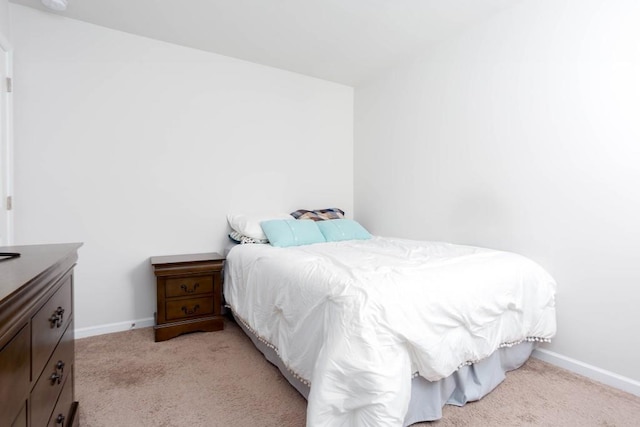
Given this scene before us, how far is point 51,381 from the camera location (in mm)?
1067

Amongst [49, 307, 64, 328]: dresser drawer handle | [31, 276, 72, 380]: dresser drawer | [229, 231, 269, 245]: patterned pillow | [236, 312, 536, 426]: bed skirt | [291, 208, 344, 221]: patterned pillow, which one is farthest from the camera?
[291, 208, 344, 221]: patterned pillow

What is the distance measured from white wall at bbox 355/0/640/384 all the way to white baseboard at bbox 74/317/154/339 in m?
2.65

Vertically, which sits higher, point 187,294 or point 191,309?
point 187,294

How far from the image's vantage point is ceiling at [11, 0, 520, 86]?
2.40 metres

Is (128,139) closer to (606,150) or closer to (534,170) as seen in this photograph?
(534,170)

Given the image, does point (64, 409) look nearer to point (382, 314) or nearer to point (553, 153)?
point (382, 314)

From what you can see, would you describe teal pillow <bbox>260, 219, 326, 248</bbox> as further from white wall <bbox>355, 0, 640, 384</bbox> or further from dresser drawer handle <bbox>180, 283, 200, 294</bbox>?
white wall <bbox>355, 0, 640, 384</bbox>

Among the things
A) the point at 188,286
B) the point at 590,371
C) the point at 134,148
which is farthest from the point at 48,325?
the point at 590,371

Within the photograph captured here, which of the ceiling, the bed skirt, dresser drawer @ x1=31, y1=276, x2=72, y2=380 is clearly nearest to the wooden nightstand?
the bed skirt

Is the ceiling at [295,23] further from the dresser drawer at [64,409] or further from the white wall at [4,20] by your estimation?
the dresser drawer at [64,409]

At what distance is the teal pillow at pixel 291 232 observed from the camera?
9.29 feet

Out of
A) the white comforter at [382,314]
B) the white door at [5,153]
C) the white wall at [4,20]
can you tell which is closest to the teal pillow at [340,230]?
the white comforter at [382,314]

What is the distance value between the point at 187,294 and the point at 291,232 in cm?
99

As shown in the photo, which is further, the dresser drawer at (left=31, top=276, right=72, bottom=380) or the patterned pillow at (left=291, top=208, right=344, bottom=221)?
the patterned pillow at (left=291, top=208, right=344, bottom=221)
